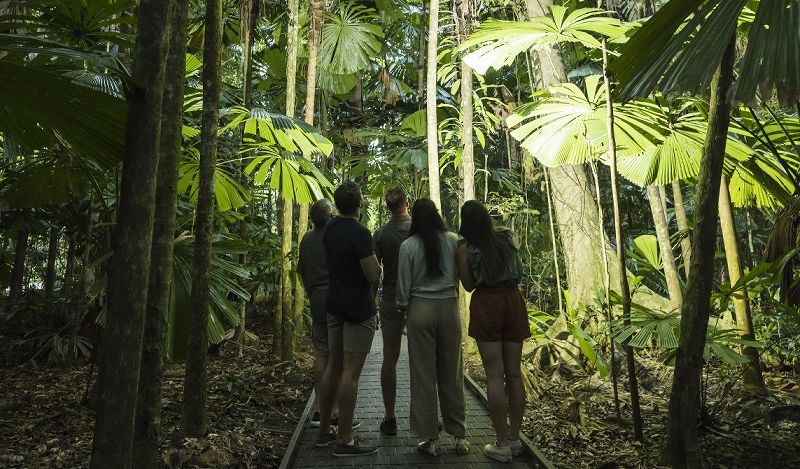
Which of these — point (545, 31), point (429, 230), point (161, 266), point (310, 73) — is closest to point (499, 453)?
point (429, 230)

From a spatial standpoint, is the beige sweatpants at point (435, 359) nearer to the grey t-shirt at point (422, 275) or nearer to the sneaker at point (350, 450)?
the grey t-shirt at point (422, 275)

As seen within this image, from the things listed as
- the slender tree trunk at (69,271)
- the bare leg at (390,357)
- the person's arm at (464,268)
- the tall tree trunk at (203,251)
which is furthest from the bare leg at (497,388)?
the slender tree trunk at (69,271)

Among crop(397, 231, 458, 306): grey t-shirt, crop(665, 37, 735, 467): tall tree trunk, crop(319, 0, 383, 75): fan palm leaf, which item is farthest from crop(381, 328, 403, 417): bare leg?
crop(319, 0, 383, 75): fan palm leaf

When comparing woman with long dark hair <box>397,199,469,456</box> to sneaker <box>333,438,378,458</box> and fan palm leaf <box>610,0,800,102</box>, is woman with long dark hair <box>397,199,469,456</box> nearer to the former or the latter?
sneaker <box>333,438,378,458</box>

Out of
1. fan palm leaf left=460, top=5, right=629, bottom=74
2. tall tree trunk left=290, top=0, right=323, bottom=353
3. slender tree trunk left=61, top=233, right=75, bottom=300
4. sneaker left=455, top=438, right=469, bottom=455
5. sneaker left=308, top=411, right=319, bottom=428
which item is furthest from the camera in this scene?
slender tree trunk left=61, top=233, right=75, bottom=300

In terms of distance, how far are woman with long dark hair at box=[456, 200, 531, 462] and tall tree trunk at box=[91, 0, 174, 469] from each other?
8.23 feet

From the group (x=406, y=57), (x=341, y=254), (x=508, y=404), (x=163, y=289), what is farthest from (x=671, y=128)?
(x=406, y=57)

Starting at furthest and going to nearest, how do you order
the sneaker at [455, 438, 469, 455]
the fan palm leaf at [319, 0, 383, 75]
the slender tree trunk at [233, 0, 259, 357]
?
the fan palm leaf at [319, 0, 383, 75] < the slender tree trunk at [233, 0, 259, 357] < the sneaker at [455, 438, 469, 455]

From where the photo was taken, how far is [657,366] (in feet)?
23.4

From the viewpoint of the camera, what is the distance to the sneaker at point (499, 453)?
398 cm

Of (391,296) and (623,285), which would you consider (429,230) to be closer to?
(391,296)

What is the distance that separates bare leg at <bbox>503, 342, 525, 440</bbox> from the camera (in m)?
4.08

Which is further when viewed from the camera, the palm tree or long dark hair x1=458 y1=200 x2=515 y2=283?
long dark hair x1=458 y1=200 x2=515 y2=283

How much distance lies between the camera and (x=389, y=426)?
468 cm
